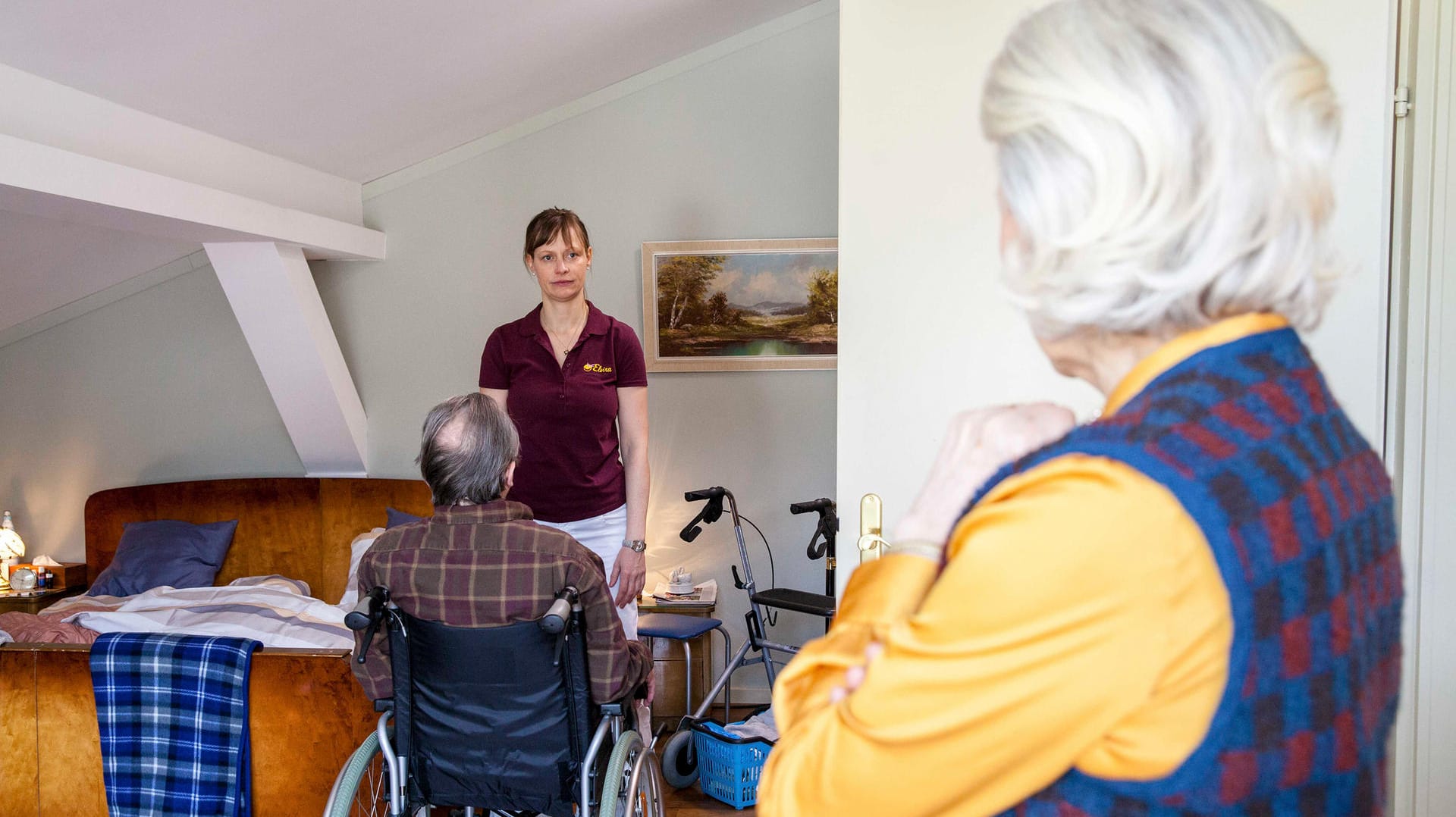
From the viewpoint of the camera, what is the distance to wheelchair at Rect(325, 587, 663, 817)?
1.83m

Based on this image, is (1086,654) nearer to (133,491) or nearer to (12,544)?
(133,491)

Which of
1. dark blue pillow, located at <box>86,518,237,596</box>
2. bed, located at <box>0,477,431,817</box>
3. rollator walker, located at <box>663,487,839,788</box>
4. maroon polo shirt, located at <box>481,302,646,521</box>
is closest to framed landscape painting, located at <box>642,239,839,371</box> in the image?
rollator walker, located at <box>663,487,839,788</box>

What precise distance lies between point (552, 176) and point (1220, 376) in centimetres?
405

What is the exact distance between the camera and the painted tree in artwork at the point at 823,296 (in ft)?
13.8

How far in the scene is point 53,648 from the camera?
95.5 inches

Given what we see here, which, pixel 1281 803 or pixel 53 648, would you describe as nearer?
pixel 1281 803

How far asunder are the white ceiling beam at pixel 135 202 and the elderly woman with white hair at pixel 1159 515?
9.19 ft

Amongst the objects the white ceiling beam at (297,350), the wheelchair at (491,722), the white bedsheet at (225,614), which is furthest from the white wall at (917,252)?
the white ceiling beam at (297,350)

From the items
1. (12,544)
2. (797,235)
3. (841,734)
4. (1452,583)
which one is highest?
(797,235)

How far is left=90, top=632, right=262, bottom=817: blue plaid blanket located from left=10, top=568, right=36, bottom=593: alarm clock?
2.64 meters

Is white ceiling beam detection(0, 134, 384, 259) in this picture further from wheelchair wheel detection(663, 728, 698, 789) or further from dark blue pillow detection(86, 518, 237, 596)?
wheelchair wheel detection(663, 728, 698, 789)

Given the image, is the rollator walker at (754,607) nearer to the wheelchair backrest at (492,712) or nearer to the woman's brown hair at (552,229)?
the woman's brown hair at (552,229)

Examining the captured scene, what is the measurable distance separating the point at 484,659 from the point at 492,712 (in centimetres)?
12

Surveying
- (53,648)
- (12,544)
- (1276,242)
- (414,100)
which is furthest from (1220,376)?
(12,544)
